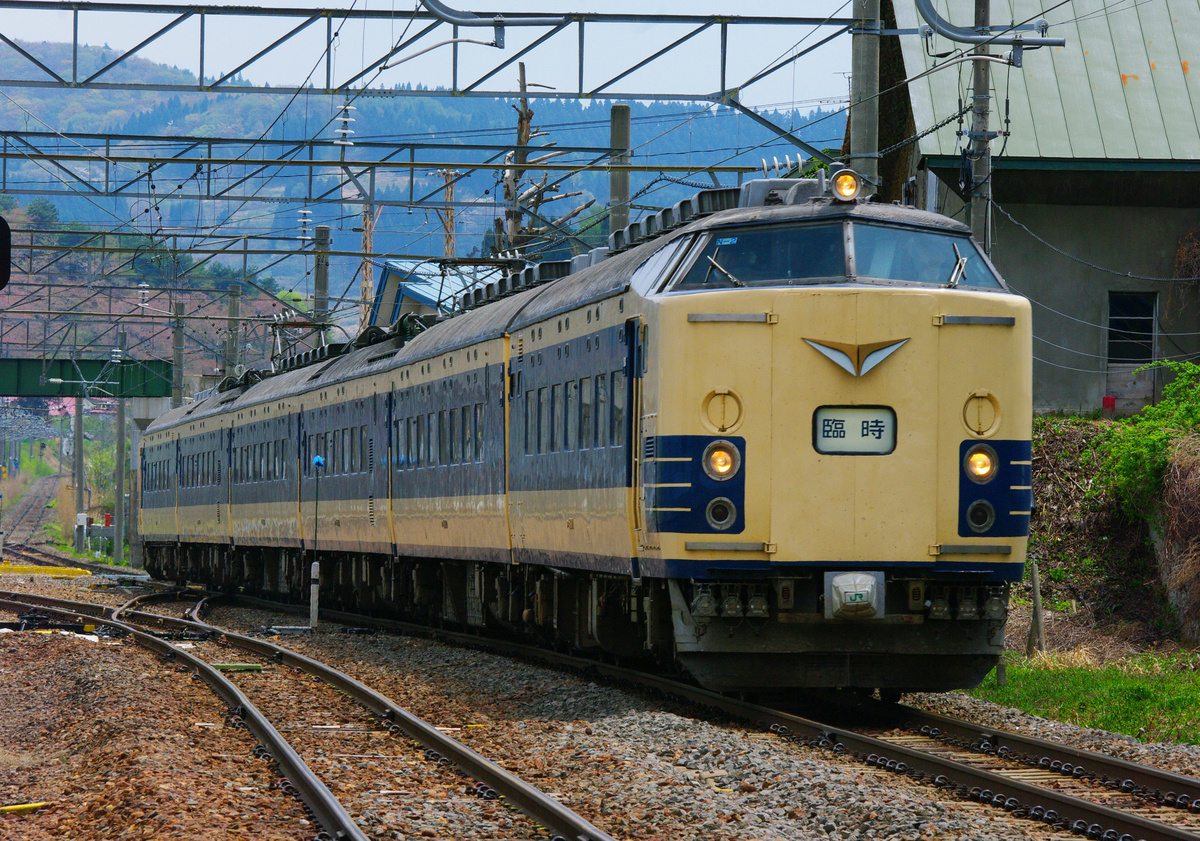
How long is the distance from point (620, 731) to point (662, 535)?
1.29 metres

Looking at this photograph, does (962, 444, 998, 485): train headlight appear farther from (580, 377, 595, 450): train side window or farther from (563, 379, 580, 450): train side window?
(563, 379, 580, 450): train side window

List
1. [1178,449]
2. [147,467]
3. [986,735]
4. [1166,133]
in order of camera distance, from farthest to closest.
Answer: [147,467] → [1166,133] → [1178,449] → [986,735]

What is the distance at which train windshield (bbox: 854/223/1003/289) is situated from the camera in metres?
10.7

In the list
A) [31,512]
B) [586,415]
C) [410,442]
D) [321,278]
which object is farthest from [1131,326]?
[31,512]

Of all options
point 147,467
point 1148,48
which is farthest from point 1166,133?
point 147,467

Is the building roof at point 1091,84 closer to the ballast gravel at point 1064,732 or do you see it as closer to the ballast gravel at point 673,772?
the ballast gravel at point 1064,732

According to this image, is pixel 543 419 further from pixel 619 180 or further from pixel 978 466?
pixel 619 180

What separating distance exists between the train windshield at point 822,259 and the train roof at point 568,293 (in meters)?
0.10

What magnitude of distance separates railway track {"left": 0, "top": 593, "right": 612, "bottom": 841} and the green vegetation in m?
9.30

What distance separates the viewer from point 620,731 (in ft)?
32.8

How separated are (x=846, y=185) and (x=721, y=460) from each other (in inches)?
89.2

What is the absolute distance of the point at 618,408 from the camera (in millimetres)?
11586

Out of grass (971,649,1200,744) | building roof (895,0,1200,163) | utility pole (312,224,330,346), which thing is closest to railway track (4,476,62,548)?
utility pole (312,224,330,346)

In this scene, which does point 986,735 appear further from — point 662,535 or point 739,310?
point 739,310
